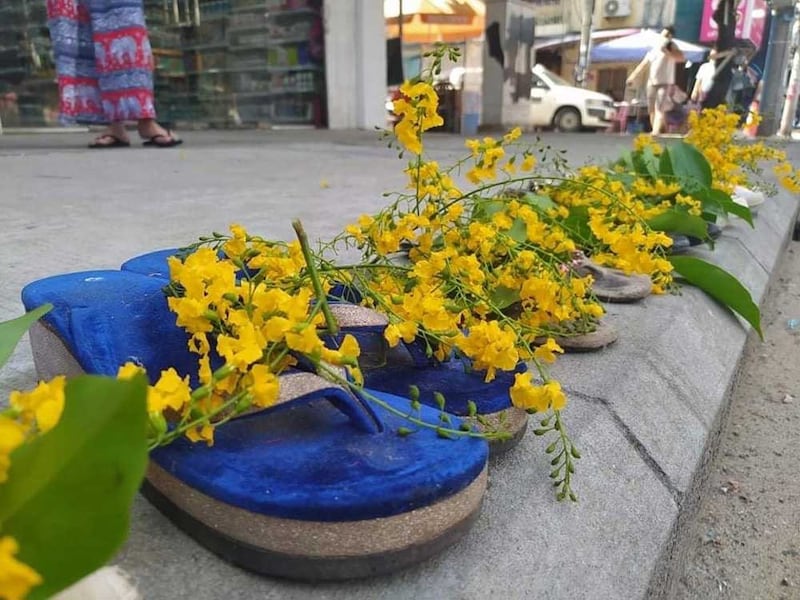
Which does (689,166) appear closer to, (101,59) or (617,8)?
(101,59)

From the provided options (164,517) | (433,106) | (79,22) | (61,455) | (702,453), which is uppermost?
Result: (79,22)

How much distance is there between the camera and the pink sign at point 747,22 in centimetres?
1452

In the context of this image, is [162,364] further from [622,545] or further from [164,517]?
[622,545]

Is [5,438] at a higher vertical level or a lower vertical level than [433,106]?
lower

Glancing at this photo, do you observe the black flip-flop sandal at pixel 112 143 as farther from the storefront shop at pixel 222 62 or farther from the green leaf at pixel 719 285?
the green leaf at pixel 719 285

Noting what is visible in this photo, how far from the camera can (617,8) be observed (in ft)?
62.8

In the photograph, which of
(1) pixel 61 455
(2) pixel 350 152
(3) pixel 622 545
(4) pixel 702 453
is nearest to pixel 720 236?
(4) pixel 702 453

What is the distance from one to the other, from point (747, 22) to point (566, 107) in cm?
516

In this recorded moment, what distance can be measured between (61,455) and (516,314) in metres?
0.88

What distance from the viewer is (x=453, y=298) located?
39.7 inches

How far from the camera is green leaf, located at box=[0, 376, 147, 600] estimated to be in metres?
0.41

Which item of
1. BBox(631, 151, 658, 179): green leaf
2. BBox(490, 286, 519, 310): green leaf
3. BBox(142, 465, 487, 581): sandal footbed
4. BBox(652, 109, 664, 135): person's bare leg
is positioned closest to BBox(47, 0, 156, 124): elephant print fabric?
BBox(631, 151, 658, 179): green leaf

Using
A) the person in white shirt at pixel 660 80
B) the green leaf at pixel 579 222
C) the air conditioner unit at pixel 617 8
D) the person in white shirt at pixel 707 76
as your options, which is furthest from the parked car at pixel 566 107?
the green leaf at pixel 579 222

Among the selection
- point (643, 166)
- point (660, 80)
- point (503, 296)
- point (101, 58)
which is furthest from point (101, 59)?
point (660, 80)
